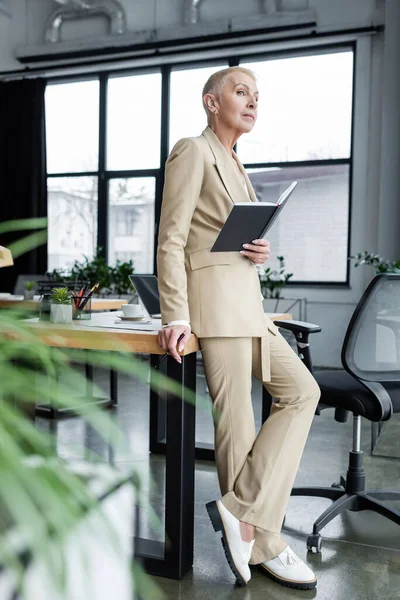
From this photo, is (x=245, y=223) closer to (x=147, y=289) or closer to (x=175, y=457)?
(x=175, y=457)

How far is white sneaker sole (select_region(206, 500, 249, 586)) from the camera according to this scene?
1.83 m

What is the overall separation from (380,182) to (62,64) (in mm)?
4189

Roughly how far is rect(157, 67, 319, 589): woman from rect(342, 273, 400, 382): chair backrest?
12.4 inches

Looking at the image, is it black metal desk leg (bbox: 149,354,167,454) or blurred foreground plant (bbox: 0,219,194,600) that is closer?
blurred foreground plant (bbox: 0,219,194,600)

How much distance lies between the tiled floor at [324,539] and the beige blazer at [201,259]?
442mm

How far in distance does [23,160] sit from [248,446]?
677cm

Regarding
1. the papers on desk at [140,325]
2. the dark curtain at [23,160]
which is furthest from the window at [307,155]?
the papers on desk at [140,325]

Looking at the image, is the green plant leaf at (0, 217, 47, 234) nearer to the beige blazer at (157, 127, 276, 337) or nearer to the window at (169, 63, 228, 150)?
the beige blazer at (157, 127, 276, 337)

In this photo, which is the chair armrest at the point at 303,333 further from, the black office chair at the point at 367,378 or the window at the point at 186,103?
the window at the point at 186,103

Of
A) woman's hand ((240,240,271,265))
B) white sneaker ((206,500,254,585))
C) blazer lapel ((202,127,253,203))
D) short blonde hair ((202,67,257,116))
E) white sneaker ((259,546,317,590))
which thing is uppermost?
short blonde hair ((202,67,257,116))

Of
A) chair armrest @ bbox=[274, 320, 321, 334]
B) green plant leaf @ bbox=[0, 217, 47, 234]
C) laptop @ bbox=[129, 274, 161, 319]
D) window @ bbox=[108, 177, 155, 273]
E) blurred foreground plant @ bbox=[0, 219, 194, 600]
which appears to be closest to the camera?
blurred foreground plant @ bbox=[0, 219, 194, 600]

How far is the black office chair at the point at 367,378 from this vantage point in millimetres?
2139

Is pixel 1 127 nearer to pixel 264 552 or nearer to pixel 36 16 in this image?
pixel 36 16

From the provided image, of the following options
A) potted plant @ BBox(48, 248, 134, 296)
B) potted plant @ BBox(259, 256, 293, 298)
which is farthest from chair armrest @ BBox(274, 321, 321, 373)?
potted plant @ BBox(48, 248, 134, 296)
